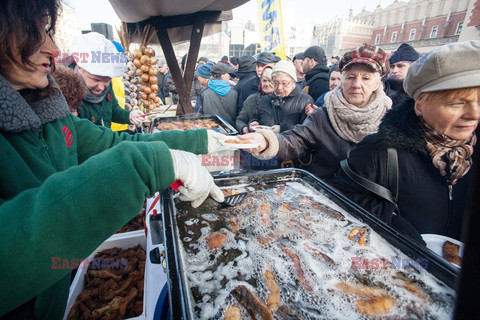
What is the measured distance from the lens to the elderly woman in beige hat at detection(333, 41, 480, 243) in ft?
3.97

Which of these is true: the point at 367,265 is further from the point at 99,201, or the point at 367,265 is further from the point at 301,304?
the point at 99,201

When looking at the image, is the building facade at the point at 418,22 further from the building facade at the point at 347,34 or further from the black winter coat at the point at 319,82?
the black winter coat at the point at 319,82

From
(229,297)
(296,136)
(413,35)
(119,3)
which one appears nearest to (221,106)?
(119,3)

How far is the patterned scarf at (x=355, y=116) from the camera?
6.44 ft

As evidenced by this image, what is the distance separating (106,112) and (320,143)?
2.92 metres

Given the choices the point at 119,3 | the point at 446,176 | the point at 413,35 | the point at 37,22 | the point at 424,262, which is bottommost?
the point at 424,262

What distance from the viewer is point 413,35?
3478 centimetres

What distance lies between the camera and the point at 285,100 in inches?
137

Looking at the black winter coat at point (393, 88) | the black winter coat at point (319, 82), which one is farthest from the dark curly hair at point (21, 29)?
the black winter coat at point (319, 82)

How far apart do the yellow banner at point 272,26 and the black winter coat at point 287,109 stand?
3731 mm

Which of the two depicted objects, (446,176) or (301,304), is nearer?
(301,304)

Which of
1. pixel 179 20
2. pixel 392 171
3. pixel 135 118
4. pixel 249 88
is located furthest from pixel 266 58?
pixel 392 171

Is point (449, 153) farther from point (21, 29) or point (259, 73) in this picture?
point (259, 73)

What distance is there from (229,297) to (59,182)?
757 millimetres
